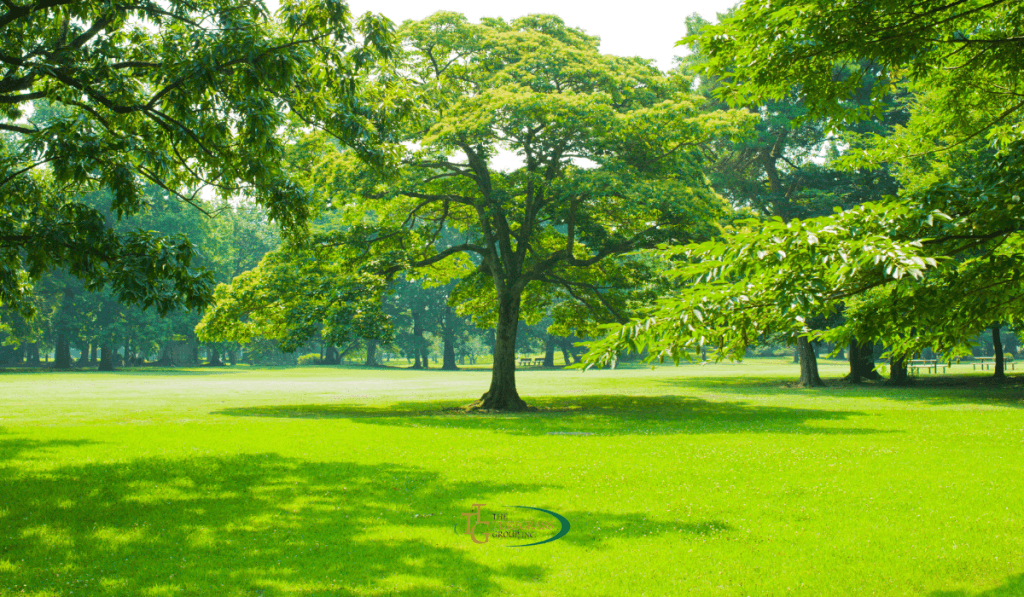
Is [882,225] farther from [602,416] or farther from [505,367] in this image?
[505,367]

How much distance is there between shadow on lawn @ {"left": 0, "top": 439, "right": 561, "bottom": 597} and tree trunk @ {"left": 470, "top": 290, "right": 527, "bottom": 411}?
1236 cm

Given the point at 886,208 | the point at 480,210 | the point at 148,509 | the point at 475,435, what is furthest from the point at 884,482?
the point at 480,210

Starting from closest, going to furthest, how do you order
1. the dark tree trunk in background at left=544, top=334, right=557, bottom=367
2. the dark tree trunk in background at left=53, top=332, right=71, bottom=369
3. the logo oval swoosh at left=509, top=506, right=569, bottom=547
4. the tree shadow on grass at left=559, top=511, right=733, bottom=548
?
the logo oval swoosh at left=509, top=506, right=569, bottom=547 → the tree shadow on grass at left=559, top=511, right=733, bottom=548 → the dark tree trunk in background at left=53, top=332, right=71, bottom=369 → the dark tree trunk in background at left=544, top=334, right=557, bottom=367

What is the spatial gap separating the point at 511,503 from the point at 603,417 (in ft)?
39.8

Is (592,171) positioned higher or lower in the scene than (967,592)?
higher

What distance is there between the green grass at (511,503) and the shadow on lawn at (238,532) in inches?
1.3

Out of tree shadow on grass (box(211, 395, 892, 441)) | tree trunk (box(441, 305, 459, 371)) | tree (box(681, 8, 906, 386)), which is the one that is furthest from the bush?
tree shadow on grass (box(211, 395, 892, 441))

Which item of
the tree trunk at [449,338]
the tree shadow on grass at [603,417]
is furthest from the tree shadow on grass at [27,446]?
the tree trunk at [449,338]

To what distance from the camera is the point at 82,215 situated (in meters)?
8.46

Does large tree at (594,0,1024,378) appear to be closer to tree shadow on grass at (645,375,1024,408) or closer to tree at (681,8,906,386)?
tree shadow on grass at (645,375,1024,408)

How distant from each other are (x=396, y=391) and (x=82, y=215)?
25.8 meters

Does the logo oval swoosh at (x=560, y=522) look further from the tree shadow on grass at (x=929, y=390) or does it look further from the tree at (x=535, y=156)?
the tree shadow on grass at (x=929, y=390)

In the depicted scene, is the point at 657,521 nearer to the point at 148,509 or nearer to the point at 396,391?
the point at 148,509

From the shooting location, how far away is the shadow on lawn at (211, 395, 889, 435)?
16.8 m
